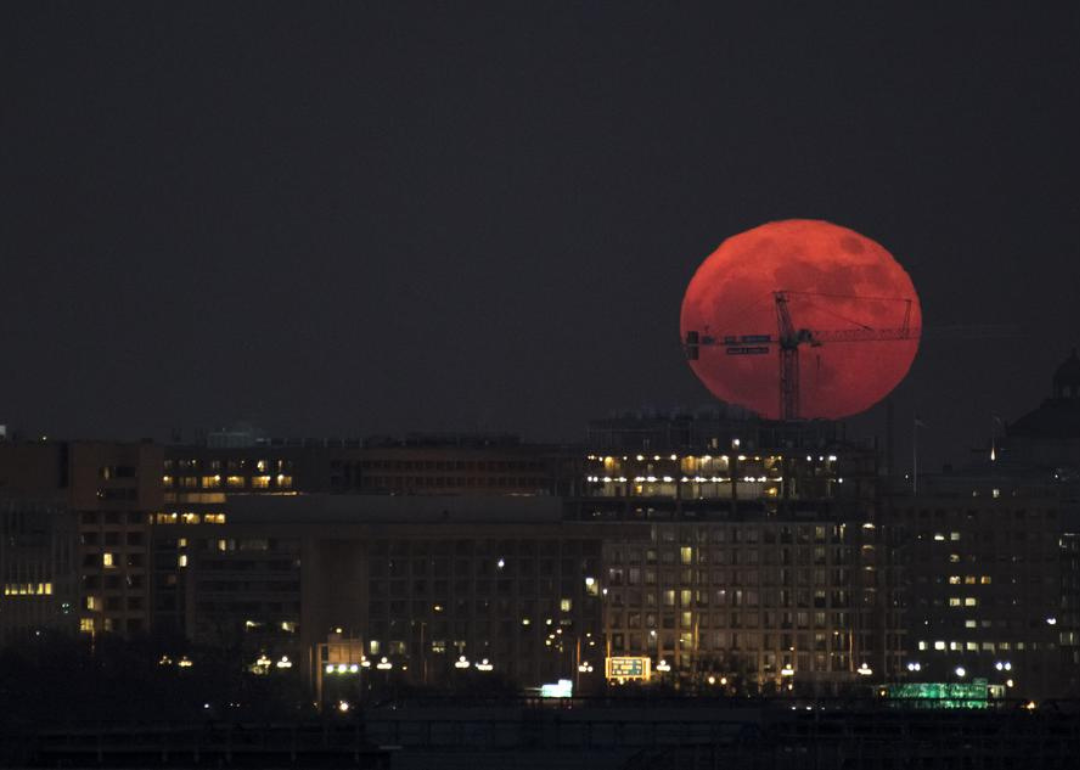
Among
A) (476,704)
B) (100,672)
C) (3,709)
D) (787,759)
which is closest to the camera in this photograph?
(787,759)

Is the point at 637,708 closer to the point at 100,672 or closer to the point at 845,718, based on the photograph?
the point at 845,718

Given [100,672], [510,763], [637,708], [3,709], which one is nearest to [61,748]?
[510,763]

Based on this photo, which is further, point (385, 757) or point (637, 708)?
point (637, 708)

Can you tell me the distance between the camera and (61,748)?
4946 inches

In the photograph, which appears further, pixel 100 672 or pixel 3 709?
pixel 100 672

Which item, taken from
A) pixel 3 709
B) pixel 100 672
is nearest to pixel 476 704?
pixel 3 709

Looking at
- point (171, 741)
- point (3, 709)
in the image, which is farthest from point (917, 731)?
point (3, 709)

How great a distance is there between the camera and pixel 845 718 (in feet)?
438

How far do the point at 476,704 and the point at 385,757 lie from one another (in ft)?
55.8

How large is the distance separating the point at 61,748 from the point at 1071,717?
2628cm

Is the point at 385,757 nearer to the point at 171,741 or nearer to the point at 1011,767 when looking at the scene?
the point at 171,741

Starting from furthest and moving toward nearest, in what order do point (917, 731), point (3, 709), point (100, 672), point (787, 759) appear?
point (100, 672), point (3, 709), point (917, 731), point (787, 759)

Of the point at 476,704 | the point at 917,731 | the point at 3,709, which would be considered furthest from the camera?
the point at 3,709

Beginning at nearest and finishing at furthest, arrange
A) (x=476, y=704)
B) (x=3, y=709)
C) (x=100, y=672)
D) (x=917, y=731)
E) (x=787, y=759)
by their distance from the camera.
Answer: (x=787, y=759) → (x=917, y=731) → (x=476, y=704) → (x=3, y=709) → (x=100, y=672)
